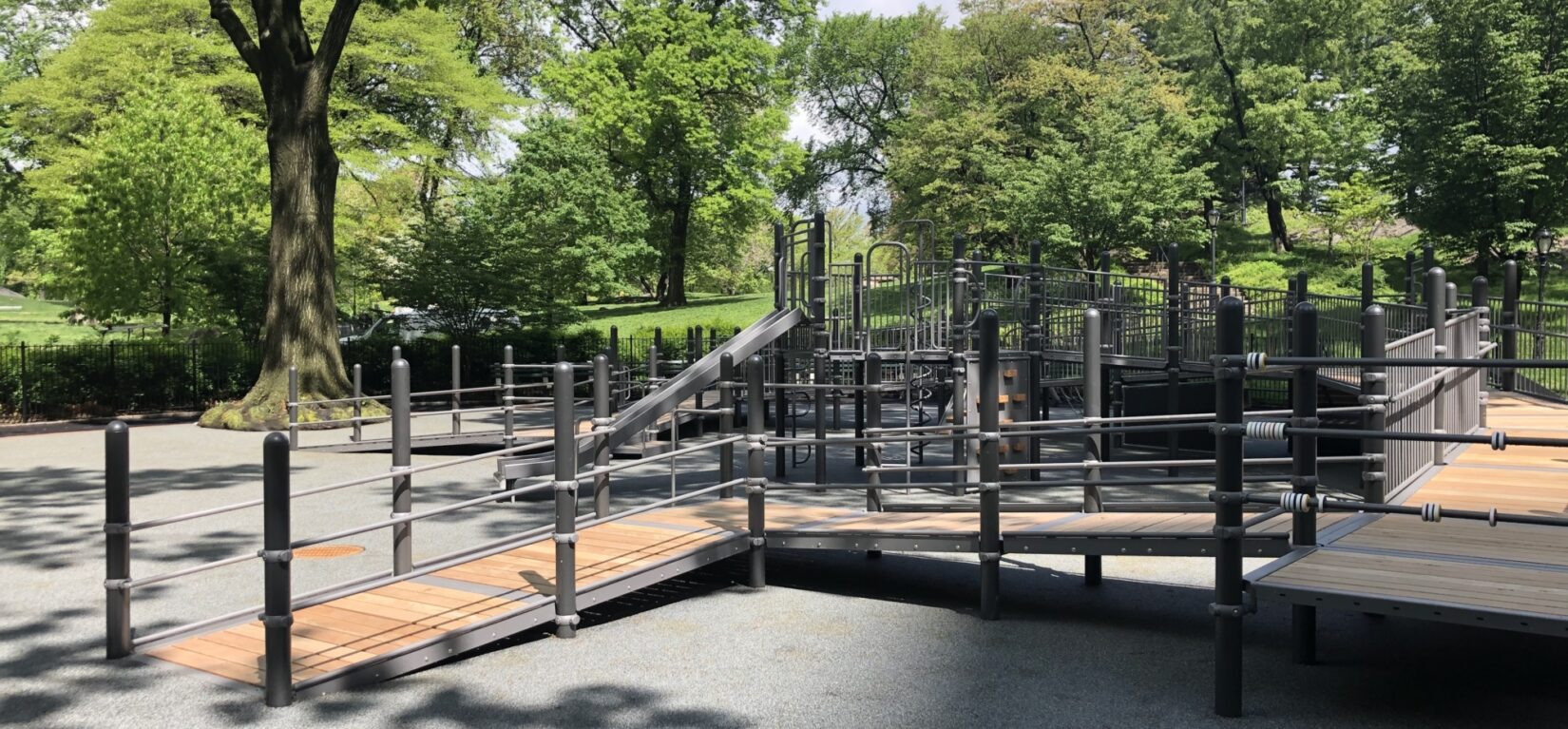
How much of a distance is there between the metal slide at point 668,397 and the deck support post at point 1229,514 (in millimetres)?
6096

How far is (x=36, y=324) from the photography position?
53.2 m

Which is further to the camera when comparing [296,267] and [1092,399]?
[296,267]

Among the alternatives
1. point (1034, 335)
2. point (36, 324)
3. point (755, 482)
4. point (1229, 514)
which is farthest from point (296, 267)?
point (36, 324)

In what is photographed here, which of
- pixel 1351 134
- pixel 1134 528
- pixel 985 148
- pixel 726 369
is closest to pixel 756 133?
pixel 985 148

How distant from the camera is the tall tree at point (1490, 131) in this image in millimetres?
36281

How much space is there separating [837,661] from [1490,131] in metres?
40.2

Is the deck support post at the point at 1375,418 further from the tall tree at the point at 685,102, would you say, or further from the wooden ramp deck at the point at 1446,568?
the tall tree at the point at 685,102

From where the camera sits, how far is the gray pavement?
17.9 feet

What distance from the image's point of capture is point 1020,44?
47.3 metres

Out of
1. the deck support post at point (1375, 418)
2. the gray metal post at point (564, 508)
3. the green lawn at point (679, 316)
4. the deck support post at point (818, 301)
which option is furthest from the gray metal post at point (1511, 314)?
the green lawn at point (679, 316)

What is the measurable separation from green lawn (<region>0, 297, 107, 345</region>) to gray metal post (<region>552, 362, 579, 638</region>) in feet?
121

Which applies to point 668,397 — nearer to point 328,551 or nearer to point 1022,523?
point 328,551

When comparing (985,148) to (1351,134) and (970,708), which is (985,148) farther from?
(970,708)

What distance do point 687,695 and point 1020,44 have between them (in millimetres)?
45292
